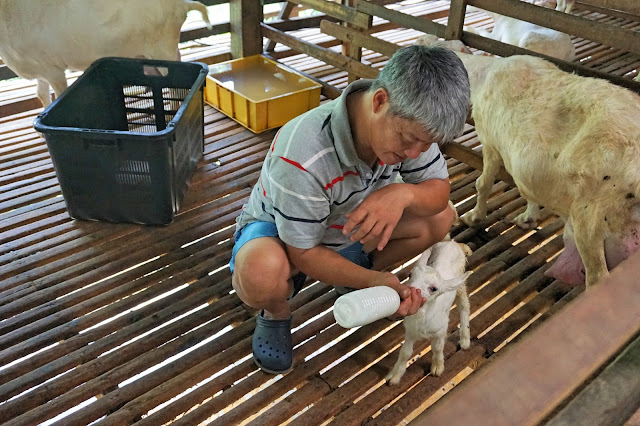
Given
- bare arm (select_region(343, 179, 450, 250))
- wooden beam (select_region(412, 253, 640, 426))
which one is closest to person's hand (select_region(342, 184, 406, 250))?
bare arm (select_region(343, 179, 450, 250))

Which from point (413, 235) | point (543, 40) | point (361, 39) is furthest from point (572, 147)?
point (543, 40)

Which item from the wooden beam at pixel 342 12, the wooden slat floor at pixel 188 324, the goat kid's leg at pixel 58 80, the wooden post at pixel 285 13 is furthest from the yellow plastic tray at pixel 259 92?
the goat kid's leg at pixel 58 80

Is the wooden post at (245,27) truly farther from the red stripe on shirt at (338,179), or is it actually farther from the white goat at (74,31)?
the red stripe on shirt at (338,179)

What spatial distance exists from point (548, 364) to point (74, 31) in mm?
3489

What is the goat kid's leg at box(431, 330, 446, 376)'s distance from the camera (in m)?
2.10

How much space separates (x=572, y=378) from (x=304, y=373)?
5.09 feet

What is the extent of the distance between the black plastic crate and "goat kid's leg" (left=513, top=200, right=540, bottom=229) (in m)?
2.02

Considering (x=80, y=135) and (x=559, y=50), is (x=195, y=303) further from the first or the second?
(x=559, y=50)

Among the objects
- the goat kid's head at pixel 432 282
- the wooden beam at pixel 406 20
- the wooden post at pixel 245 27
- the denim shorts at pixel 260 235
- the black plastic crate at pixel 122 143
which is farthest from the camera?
the wooden post at pixel 245 27

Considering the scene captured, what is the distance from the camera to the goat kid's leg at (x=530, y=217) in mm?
3078

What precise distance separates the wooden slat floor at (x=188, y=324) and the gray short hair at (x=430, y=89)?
1158 millimetres

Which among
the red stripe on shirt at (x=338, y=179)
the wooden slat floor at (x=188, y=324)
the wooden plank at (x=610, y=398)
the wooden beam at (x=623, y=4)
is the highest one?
the wooden beam at (x=623, y=4)

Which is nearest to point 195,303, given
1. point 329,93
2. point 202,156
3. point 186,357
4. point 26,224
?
point 186,357

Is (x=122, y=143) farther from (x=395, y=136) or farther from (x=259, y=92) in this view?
(x=259, y=92)
